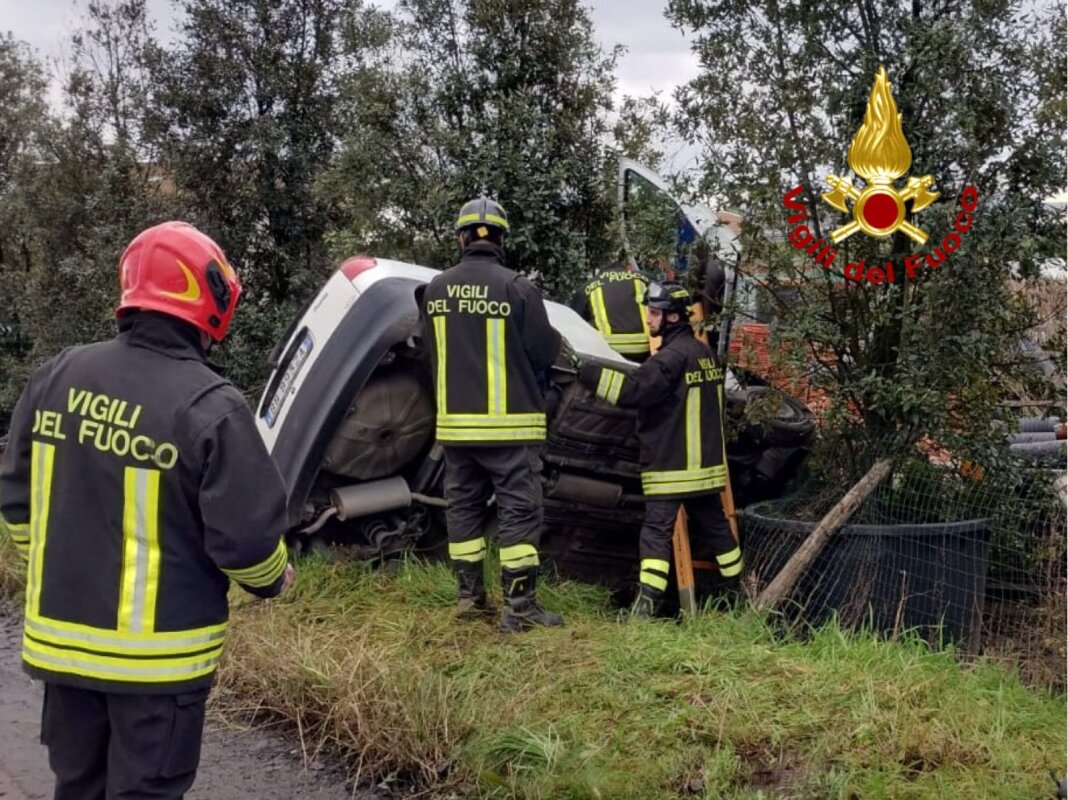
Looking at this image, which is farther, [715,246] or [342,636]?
[715,246]

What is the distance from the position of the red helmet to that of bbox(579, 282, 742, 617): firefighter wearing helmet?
2.44 meters

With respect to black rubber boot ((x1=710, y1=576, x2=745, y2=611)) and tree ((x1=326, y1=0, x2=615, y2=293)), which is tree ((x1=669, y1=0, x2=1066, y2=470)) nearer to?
black rubber boot ((x1=710, y1=576, x2=745, y2=611))

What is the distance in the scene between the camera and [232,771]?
3775 millimetres

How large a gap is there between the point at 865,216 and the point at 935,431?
96 centimetres

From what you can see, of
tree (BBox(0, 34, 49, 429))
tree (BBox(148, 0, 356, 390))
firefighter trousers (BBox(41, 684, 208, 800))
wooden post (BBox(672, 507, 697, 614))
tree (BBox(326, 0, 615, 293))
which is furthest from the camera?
tree (BBox(0, 34, 49, 429))

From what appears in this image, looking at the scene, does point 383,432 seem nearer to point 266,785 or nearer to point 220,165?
point 266,785

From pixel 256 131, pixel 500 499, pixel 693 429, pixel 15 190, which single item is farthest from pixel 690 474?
pixel 15 190

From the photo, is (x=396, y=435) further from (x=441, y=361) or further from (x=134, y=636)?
(x=134, y=636)

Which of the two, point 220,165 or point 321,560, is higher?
point 220,165

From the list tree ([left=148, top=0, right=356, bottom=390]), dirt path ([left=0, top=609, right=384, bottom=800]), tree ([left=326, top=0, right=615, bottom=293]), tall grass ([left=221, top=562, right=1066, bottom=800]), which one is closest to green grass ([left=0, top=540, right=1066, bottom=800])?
tall grass ([left=221, top=562, right=1066, bottom=800])

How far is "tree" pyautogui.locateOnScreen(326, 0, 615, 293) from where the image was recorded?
688 centimetres

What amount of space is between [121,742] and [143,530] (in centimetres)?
50

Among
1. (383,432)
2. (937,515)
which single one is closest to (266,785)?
(383,432)

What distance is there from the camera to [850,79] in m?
4.76
